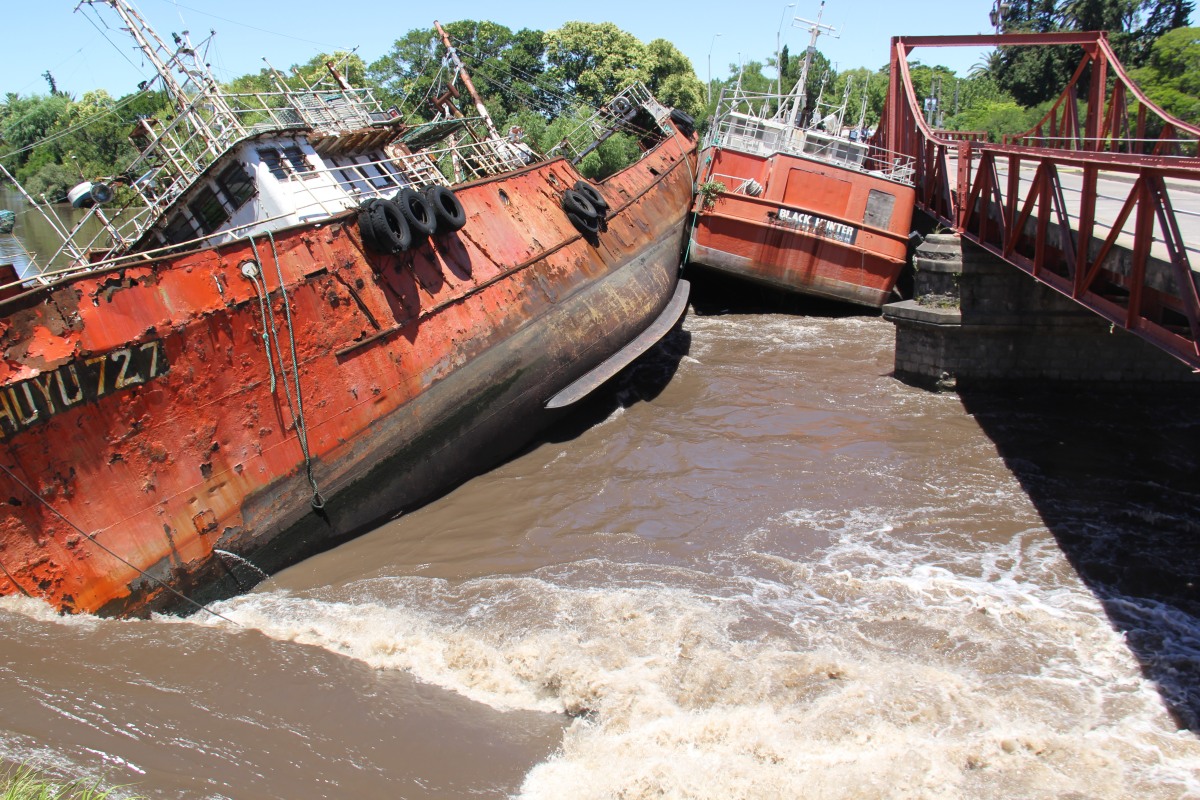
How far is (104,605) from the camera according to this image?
7289 mm

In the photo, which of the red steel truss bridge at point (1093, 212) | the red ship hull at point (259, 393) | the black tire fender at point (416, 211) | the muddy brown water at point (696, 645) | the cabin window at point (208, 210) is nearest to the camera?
the muddy brown water at point (696, 645)

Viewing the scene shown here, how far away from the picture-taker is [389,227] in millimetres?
9406

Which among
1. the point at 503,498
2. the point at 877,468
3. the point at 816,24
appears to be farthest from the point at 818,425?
the point at 816,24

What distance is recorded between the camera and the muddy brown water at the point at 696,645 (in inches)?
218

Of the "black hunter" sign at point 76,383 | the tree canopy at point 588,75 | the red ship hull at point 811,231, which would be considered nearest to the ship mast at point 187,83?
the "black hunter" sign at point 76,383

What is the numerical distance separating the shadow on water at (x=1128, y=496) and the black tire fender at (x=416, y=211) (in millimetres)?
8249

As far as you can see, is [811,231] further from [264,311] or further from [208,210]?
[264,311]

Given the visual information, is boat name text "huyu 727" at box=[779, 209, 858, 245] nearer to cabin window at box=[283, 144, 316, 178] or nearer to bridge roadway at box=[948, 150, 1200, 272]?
bridge roadway at box=[948, 150, 1200, 272]

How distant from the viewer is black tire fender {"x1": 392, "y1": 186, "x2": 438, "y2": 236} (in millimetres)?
9766

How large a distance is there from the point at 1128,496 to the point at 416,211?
973 centimetres

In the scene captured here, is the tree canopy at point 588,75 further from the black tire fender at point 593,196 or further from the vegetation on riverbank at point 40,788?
the vegetation on riverbank at point 40,788

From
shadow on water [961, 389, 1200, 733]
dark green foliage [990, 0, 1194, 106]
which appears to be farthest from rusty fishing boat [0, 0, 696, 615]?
dark green foliage [990, 0, 1194, 106]

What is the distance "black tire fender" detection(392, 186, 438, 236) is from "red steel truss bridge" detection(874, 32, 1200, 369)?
23.4ft

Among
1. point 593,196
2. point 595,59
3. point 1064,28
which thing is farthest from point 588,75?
point 593,196
